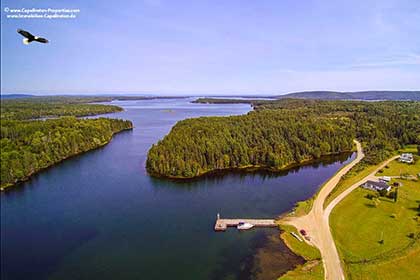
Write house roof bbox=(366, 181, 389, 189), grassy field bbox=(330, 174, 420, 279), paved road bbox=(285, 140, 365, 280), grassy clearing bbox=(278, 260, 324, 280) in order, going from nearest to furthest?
grassy clearing bbox=(278, 260, 324, 280) < grassy field bbox=(330, 174, 420, 279) < paved road bbox=(285, 140, 365, 280) < house roof bbox=(366, 181, 389, 189)

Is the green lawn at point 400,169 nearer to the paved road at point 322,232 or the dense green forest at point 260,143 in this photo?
the dense green forest at point 260,143

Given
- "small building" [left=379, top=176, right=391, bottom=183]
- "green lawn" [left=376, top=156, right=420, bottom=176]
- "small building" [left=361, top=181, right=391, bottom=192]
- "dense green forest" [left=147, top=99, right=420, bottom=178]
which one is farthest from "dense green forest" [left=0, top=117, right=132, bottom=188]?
"green lawn" [left=376, top=156, right=420, bottom=176]

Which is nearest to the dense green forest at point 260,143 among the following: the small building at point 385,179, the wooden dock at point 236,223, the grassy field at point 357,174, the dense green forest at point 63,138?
the grassy field at point 357,174

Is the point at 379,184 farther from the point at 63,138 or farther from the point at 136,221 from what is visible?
the point at 63,138

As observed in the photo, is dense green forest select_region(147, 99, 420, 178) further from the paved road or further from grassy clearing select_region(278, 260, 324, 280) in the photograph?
grassy clearing select_region(278, 260, 324, 280)

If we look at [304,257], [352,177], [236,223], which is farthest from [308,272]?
[352,177]

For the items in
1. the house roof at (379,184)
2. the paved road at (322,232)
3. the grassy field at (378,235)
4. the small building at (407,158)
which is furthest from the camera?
the small building at (407,158)
